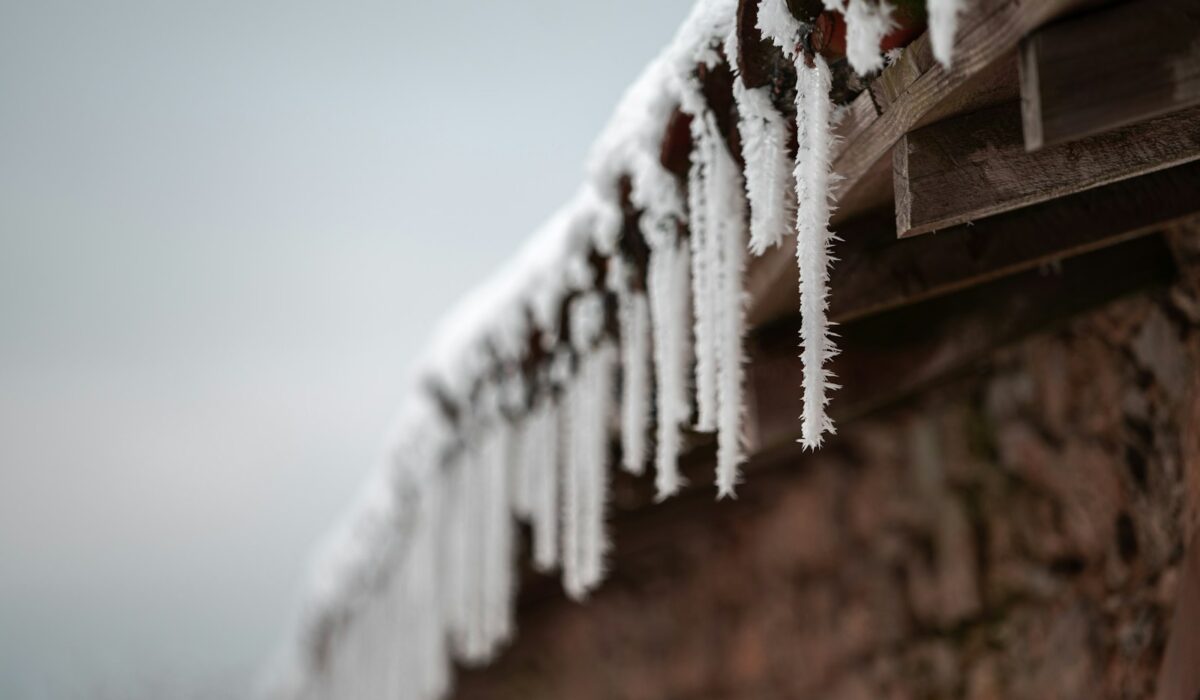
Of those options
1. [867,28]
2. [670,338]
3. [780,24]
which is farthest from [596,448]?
[867,28]

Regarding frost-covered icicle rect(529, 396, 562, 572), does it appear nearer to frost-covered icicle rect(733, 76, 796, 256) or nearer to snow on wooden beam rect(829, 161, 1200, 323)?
snow on wooden beam rect(829, 161, 1200, 323)

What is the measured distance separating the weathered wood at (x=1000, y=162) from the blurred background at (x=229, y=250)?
18574 millimetres

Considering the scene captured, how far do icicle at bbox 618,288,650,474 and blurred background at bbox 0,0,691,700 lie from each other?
1790cm

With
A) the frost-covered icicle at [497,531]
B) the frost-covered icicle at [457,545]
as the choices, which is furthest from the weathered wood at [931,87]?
the frost-covered icicle at [457,545]

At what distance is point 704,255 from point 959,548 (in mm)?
1557

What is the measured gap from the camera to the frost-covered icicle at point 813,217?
1082 mm

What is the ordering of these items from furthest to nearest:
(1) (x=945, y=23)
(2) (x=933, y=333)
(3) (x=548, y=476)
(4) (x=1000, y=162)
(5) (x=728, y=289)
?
(3) (x=548, y=476)
(2) (x=933, y=333)
(5) (x=728, y=289)
(4) (x=1000, y=162)
(1) (x=945, y=23)

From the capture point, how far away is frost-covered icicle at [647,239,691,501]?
1667 mm

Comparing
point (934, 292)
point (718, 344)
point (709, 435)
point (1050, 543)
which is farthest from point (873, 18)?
point (1050, 543)

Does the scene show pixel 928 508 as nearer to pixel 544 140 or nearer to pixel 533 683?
pixel 533 683

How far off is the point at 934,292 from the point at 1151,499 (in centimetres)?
85

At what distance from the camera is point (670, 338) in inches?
66.7

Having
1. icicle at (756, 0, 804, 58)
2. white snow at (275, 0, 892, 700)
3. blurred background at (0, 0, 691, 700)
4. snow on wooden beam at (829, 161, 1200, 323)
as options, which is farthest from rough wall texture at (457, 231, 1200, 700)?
blurred background at (0, 0, 691, 700)

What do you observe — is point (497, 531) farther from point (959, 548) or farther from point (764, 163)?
point (764, 163)
